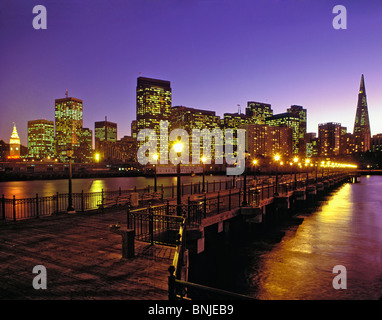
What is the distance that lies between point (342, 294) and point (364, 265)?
5451 mm

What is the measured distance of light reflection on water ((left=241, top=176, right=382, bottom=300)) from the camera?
44.8ft

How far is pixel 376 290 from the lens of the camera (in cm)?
1377

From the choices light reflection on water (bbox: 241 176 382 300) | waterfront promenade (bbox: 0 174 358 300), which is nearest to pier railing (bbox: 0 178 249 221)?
waterfront promenade (bbox: 0 174 358 300)

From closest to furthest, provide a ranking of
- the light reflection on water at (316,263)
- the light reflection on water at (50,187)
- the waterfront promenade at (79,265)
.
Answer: the waterfront promenade at (79,265) → the light reflection on water at (316,263) → the light reflection on water at (50,187)

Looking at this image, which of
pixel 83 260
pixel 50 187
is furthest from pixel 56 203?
pixel 50 187

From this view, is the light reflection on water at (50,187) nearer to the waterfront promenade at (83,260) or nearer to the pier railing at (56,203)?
the pier railing at (56,203)

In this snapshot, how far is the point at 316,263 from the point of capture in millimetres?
17578

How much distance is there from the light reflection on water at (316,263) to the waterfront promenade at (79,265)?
762 cm

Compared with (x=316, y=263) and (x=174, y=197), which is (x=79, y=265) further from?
(x=174, y=197)

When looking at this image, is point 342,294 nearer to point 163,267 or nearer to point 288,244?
point 288,244

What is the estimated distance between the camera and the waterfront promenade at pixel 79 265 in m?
6.65

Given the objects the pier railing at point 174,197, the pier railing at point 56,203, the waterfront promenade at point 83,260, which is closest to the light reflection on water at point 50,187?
the pier railing at point 56,203

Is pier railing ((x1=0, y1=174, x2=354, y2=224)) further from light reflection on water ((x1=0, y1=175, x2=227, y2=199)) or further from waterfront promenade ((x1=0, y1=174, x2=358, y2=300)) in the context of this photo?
light reflection on water ((x1=0, y1=175, x2=227, y2=199))

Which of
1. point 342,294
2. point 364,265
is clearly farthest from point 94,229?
point 364,265
